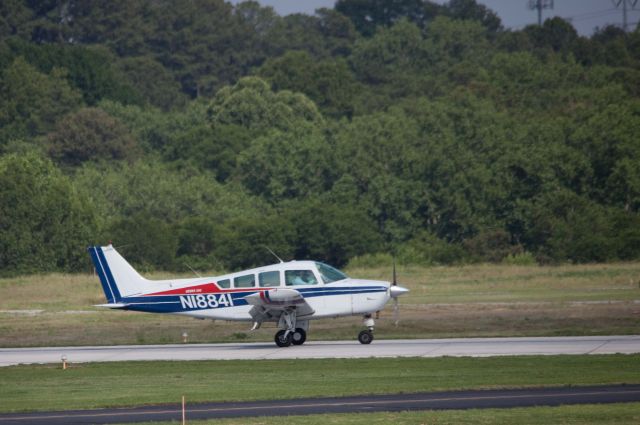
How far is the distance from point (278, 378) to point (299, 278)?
5914mm

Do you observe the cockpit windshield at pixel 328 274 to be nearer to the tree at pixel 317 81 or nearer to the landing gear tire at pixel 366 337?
the landing gear tire at pixel 366 337

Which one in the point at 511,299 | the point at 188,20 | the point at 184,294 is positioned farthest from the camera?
the point at 188,20

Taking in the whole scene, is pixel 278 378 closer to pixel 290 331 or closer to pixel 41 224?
pixel 290 331

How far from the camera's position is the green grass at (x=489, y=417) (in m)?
20.7

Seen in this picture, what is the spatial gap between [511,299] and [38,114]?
6573 cm

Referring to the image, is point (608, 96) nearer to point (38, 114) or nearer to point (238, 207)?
point (238, 207)

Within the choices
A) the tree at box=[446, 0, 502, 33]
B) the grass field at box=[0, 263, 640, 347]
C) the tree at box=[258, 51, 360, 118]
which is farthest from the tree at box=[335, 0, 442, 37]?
the grass field at box=[0, 263, 640, 347]

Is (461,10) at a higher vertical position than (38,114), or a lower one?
higher

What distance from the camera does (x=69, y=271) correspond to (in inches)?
2707

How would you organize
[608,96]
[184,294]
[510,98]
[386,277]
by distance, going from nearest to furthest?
[184,294], [386,277], [608,96], [510,98]

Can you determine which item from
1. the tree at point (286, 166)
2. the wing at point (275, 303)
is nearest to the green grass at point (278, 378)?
the wing at point (275, 303)

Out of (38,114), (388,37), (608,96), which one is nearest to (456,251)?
(608,96)

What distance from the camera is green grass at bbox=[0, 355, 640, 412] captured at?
2505 centimetres

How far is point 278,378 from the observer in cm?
2758
